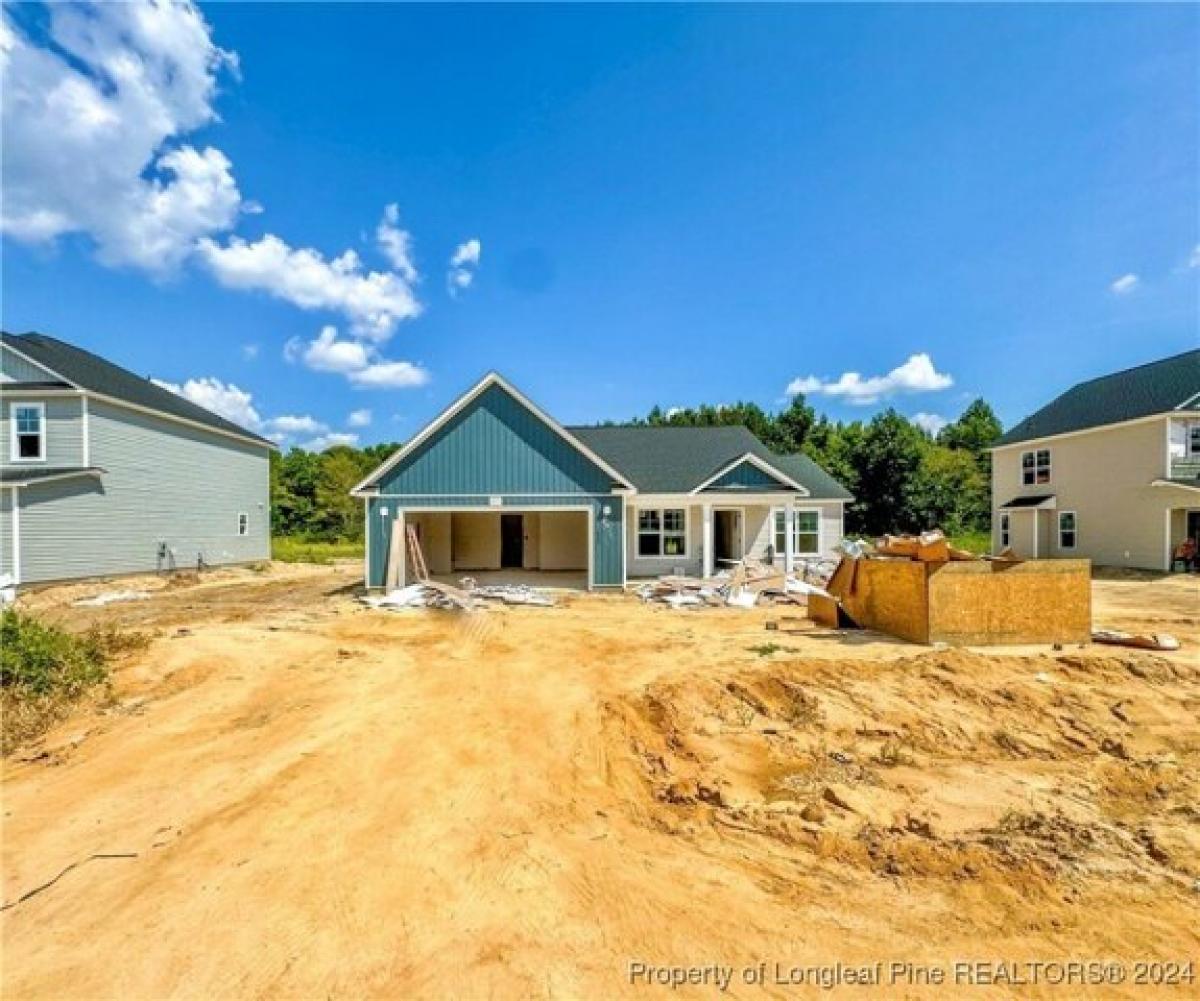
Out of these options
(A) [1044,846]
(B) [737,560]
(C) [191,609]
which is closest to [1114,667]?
(A) [1044,846]

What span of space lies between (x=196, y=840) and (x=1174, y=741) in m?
8.72

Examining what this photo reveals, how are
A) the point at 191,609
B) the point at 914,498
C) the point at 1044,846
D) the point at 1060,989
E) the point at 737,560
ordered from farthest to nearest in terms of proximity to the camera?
the point at 914,498 → the point at 737,560 → the point at 191,609 → the point at 1044,846 → the point at 1060,989

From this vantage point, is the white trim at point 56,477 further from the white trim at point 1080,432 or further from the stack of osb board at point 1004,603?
the white trim at point 1080,432

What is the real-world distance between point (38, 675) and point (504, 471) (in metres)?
11.1

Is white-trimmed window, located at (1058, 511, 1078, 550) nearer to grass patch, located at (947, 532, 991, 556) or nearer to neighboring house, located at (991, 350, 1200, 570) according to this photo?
neighboring house, located at (991, 350, 1200, 570)

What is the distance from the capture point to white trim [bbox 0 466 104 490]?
52.6 feet

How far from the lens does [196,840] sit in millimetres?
4078

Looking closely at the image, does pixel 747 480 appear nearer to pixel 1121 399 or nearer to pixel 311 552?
pixel 1121 399

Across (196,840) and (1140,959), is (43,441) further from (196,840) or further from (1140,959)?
(1140,959)

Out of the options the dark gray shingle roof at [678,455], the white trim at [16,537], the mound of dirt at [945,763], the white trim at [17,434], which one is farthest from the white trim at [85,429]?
the mound of dirt at [945,763]

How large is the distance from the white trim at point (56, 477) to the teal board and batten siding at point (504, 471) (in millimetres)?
9631

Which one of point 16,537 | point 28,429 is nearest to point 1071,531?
point 16,537

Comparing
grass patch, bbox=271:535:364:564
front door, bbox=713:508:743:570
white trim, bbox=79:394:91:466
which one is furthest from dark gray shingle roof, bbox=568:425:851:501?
white trim, bbox=79:394:91:466

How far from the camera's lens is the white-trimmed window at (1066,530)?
83.3 feet
